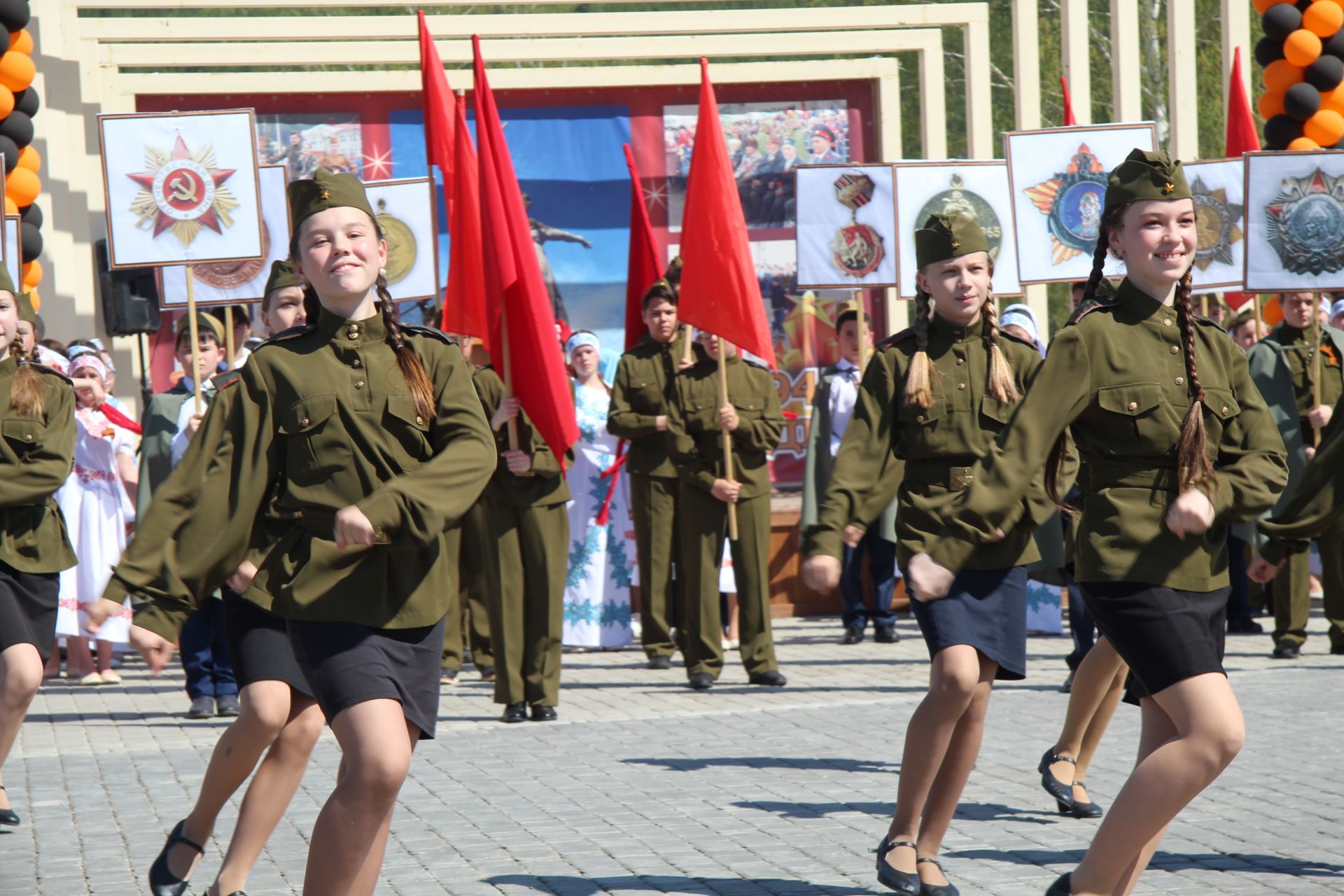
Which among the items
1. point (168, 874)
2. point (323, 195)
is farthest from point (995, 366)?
point (168, 874)

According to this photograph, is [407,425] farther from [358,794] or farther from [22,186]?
[22,186]

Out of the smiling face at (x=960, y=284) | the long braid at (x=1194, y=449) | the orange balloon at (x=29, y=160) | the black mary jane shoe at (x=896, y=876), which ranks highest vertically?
the orange balloon at (x=29, y=160)

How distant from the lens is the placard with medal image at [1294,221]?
34.3ft

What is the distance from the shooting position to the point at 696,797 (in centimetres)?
702

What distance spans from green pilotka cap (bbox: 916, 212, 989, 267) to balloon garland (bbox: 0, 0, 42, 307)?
908cm

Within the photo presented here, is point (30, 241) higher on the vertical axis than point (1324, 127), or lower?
lower

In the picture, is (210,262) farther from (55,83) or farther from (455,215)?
(55,83)

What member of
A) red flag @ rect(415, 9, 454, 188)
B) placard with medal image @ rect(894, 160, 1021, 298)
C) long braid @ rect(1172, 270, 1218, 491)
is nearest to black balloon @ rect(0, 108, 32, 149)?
red flag @ rect(415, 9, 454, 188)

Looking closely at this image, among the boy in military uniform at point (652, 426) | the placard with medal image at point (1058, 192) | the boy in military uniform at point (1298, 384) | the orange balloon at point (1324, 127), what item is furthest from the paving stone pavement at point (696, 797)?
the orange balloon at point (1324, 127)

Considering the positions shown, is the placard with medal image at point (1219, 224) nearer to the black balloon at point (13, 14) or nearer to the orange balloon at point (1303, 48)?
the orange balloon at point (1303, 48)

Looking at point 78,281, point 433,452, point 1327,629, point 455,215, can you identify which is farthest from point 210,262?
point 1327,629

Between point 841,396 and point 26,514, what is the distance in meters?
6.79

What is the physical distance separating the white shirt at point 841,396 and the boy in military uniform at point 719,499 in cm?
131

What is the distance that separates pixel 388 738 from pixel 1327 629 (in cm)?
957
